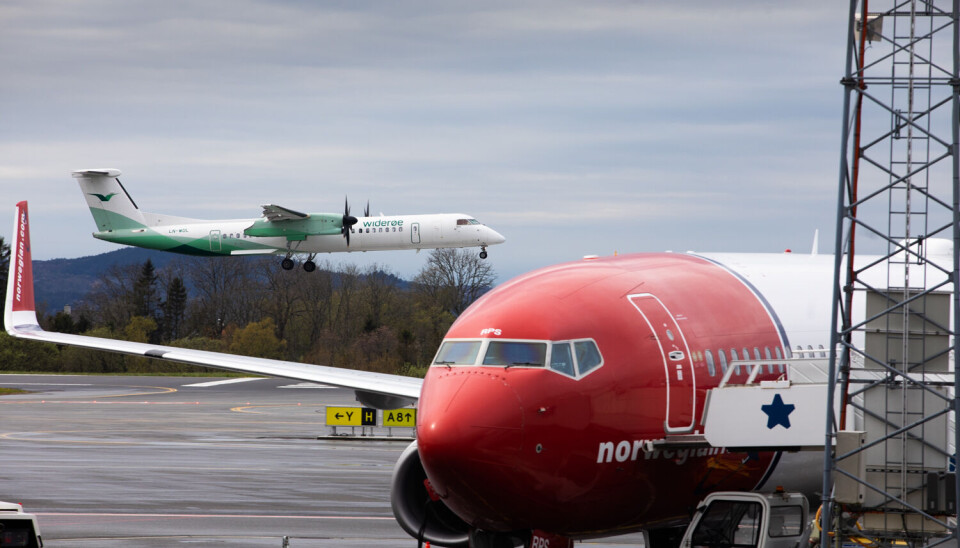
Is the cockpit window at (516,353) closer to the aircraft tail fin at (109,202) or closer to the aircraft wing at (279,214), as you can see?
the aircraft wing at (279,214)

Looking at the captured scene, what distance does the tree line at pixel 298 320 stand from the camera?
92.2 meters

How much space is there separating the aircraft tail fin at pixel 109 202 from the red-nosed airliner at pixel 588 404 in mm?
63382

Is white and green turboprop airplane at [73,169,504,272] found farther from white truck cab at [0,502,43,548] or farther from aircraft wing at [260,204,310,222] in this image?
white truck cab at [0,502,43,548]

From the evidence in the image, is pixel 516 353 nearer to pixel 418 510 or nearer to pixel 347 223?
pixel 418 510

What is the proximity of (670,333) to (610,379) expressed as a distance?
1.59 metres

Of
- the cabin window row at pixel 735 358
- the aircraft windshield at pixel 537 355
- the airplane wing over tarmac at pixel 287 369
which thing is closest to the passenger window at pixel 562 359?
the aircraft windshield at pixel 537 355

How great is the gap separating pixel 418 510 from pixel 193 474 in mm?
17810

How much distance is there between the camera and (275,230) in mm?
73188

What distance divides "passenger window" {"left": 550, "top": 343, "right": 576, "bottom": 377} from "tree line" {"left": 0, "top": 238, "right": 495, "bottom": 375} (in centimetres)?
6637

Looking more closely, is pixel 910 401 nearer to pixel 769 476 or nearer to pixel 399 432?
pixel 769 476

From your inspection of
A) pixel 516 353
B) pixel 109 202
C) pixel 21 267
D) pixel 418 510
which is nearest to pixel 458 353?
pixel 516 353

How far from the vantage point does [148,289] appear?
143 m

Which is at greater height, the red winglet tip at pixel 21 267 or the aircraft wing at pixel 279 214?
the aircraft wing at pixel 279 214

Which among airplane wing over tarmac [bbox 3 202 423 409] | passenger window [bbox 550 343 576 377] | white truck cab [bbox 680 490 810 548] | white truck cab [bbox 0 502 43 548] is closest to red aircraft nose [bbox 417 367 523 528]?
passenger window [bbox 550 343 576 377]
